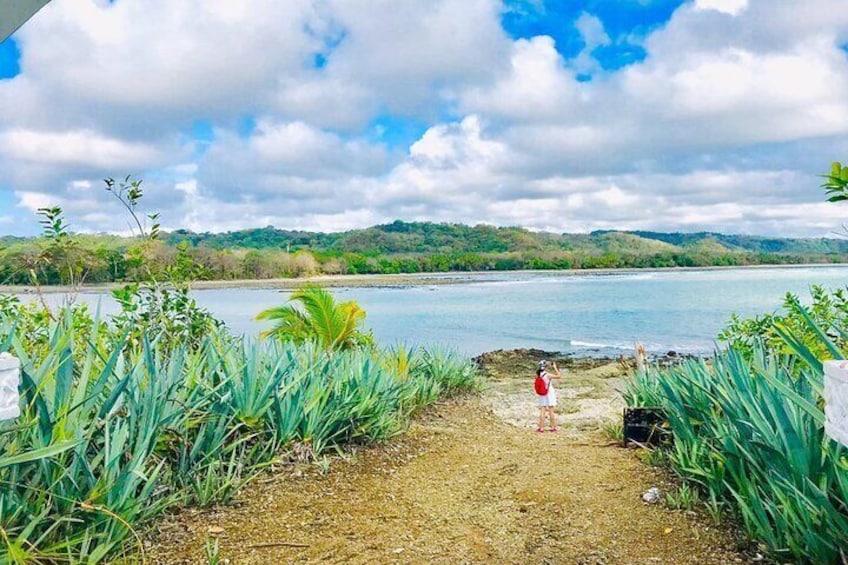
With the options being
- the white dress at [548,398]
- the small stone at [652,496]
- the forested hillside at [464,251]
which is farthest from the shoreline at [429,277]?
the small stone at [652,496]

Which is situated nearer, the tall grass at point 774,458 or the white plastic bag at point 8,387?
the white plastic bag at point 8,387

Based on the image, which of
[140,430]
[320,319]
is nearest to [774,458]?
[140,430]

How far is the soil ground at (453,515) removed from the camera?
3678 millimetres

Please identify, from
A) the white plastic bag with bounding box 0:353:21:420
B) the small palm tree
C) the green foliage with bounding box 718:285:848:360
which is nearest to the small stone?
the green foliage with bounding box 718:285:848:360

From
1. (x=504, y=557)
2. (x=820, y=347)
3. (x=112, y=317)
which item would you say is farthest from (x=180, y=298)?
(x=820, y=347)

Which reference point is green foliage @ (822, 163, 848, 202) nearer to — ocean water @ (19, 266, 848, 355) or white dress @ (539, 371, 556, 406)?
white dress @ (539, 371, 556, 406)

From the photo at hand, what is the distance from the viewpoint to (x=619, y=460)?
5.79 metres

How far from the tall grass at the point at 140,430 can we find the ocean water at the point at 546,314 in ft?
30.9

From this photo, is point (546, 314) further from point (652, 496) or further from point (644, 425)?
point (652, 496)

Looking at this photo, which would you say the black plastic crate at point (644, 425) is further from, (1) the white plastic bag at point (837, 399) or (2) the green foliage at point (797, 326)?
(1) the white plastic bag at point (837, 399)

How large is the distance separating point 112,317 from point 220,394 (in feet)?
8.51

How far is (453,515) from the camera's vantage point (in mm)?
4391

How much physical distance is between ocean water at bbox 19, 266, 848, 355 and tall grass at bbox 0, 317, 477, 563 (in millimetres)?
9418

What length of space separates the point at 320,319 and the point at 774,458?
8.33 meters
